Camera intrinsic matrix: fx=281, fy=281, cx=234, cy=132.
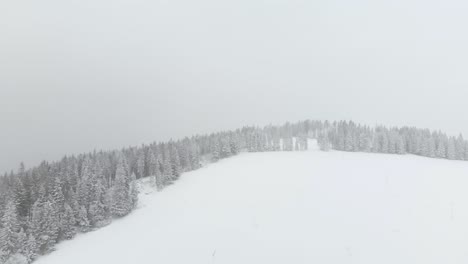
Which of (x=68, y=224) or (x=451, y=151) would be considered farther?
(x=451, y=151)

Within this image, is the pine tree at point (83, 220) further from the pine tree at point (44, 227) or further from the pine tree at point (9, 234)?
the pine tree at point (9, 234)

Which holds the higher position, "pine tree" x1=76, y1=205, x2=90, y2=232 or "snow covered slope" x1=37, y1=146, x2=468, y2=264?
"snow covered slope" x1=37, y1=146, x2=468, y2=264

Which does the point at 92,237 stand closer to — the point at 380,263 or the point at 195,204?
the point at 195,204

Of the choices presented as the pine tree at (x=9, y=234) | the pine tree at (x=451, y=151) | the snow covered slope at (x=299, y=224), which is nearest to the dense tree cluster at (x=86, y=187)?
the pine tree at (x=9, y=234)

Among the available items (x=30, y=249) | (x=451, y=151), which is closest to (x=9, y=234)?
(x=30, y=249)

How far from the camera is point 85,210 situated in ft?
126

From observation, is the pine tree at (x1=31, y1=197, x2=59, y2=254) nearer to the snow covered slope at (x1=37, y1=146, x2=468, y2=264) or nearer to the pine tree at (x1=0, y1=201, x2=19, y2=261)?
the snow covered slope at (x1=37, y1=146, x2=468, y2=264)

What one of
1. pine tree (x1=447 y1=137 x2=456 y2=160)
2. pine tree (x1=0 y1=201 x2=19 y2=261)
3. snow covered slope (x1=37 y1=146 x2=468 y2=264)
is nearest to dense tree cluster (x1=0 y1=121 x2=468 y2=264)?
pine tree (x1=0 y1=201 x2=19 y2=261)

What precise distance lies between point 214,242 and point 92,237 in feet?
66.3

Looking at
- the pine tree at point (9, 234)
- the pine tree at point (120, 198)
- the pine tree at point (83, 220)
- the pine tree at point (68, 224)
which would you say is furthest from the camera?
the pine tree at point (120, 198)

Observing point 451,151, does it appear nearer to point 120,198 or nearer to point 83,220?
point 120,198

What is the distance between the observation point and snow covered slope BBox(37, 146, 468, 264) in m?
18.8

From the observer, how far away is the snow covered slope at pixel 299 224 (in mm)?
18812

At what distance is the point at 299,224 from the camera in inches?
983
